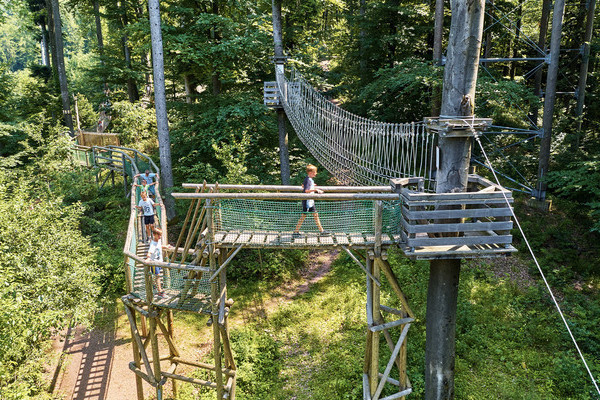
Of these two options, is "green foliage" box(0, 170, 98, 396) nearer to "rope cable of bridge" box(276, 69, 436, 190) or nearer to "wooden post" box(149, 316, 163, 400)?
"wooden post" box(149, 316, 163, 400)

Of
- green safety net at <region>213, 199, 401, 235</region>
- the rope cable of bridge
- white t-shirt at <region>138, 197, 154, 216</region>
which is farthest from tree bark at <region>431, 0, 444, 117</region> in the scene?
white t-shirt at <region>138, 197, 154, 216</region>

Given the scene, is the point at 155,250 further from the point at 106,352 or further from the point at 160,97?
the point at 160,97

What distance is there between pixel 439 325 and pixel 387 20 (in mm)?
14599

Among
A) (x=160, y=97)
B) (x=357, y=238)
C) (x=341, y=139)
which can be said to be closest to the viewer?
(x=357, y=238)

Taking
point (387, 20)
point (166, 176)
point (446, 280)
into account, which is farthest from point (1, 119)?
point (446, 280)

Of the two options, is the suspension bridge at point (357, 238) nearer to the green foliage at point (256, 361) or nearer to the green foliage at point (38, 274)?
the green foliage at point (256, 361)

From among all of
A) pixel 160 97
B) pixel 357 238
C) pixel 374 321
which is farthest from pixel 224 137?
pixel 374 321

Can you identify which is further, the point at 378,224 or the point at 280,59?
the point at 280,59

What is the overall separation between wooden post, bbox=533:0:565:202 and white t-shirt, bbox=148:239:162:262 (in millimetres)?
10079

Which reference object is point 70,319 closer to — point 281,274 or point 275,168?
point 281,274

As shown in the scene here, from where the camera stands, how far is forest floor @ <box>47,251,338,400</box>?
8148 mm

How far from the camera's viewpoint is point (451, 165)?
16.3ft

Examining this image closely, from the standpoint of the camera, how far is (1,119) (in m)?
19.1

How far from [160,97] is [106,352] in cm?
712
